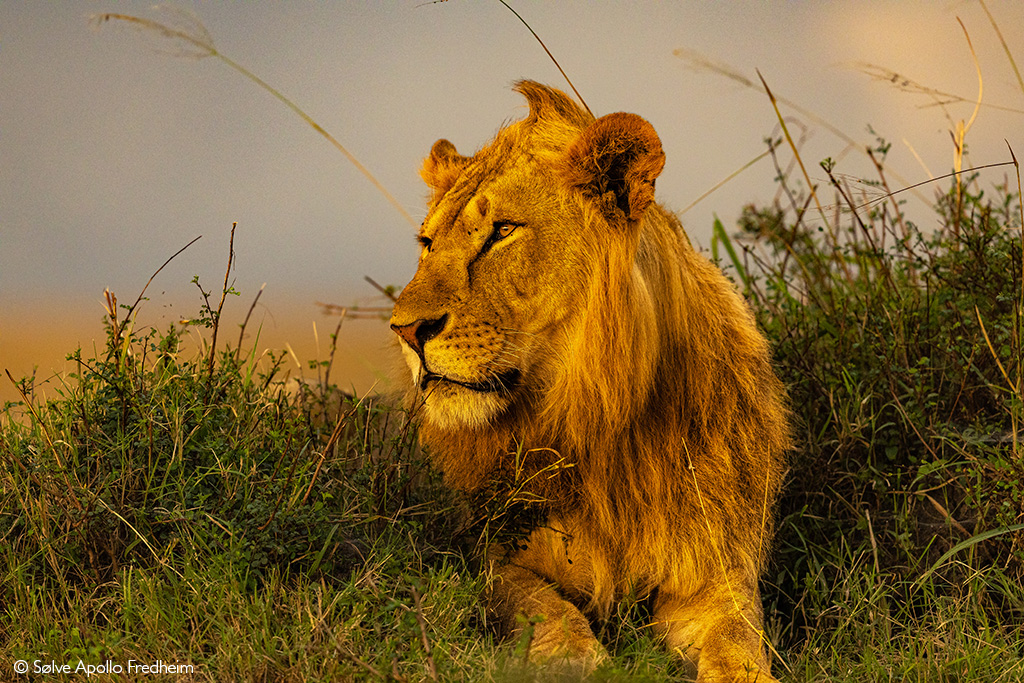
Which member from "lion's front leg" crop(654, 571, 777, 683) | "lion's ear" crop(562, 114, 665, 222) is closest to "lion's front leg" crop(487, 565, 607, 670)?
"lion's front leg" crop(654, 571, 777, 683)

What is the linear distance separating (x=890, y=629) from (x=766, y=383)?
1.03 meters

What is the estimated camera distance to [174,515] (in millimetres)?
3113

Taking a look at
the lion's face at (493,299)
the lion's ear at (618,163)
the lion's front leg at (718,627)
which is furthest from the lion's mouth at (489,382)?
the lion's front leg at (718,627)

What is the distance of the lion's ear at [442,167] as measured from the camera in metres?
3.49

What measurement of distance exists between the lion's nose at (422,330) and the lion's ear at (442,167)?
2.53 ft

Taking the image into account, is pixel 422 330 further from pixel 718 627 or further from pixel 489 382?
pixel 718 627

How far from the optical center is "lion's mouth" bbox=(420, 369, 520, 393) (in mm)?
2897

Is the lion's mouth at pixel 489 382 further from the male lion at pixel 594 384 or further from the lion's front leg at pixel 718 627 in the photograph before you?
the lion's front leg at pixel 718 627

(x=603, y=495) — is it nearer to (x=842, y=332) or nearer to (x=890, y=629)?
(x=890, y=629)

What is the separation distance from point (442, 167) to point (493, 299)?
90cm

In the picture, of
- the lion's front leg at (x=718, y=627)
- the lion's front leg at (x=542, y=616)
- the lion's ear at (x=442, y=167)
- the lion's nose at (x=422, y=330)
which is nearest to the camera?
the lion's nose at (x=422, y=330)

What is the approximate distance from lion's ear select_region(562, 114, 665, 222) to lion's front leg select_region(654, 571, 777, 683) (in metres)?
1.39

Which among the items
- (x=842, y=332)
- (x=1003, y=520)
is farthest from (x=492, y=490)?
(x=842, y=332)

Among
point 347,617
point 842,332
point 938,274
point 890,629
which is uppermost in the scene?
point 938,274
